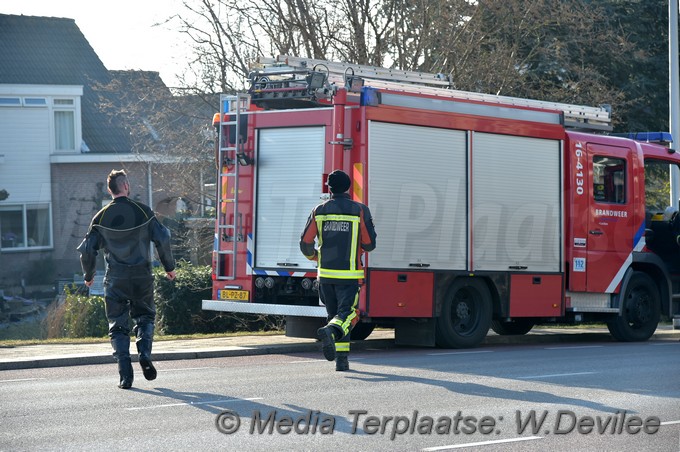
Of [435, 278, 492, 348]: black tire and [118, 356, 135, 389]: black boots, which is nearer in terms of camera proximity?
[118, 356, 135, 389]: black boots

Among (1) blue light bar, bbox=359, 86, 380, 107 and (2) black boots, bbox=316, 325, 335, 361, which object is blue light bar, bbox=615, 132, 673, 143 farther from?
(2) black boots, bbox=316, 325, 335, 361

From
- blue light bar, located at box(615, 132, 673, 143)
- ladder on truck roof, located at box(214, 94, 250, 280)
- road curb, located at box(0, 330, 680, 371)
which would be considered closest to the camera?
road curb, located at box(0, 330, 680, 371)

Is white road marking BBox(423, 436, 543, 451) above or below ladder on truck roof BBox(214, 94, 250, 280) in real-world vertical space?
below

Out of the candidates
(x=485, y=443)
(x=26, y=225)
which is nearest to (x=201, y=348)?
(x=485, y=443)

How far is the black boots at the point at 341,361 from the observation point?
11688 millimetres

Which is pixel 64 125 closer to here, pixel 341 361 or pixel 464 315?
pixel 464 315

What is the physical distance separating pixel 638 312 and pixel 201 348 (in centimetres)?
678

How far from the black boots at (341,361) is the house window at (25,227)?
2334 cm

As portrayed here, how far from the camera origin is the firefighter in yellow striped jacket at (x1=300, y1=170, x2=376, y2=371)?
1153 centimetres

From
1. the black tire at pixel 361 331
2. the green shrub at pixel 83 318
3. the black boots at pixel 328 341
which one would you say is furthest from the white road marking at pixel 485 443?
the green shrub at pixel 83 318

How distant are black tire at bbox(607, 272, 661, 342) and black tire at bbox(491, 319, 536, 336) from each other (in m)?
1.32

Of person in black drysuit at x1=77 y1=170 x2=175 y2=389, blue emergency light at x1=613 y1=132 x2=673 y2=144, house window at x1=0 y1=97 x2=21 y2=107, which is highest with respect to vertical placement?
house window at x1=0 y1=97 x2=21 y2=107

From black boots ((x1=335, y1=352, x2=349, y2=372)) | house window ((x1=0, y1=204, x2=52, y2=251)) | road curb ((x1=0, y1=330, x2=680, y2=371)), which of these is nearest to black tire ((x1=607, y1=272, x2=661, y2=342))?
road curb ((x1=0, y1=330, x2=680, y2=371))

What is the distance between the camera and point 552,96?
75.7 feet
